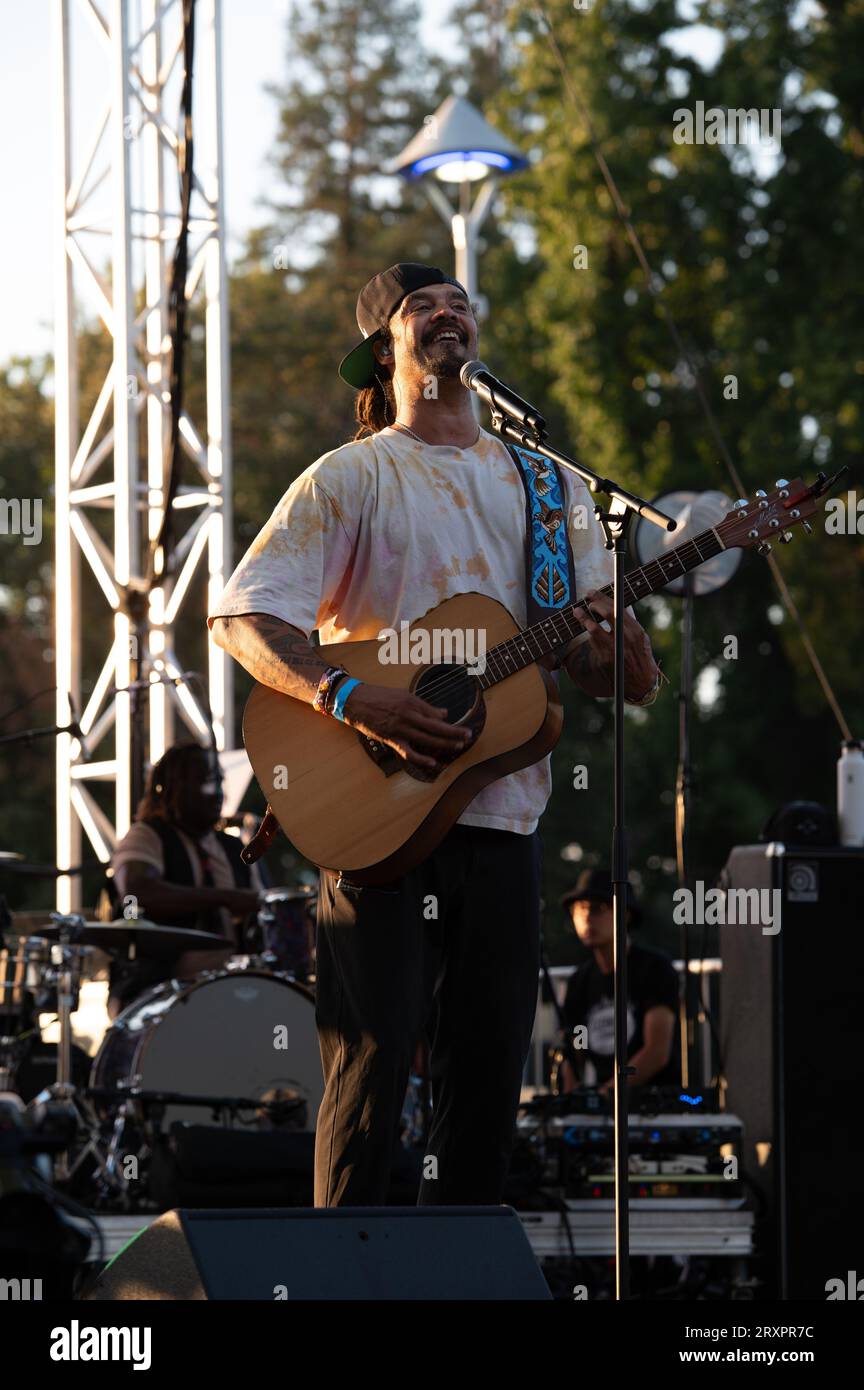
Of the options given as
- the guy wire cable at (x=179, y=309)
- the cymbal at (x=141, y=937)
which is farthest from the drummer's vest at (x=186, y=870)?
the guy wire cable at (x=179, y=309)

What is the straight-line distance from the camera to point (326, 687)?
3.31 m

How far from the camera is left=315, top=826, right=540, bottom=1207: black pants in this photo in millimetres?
3184

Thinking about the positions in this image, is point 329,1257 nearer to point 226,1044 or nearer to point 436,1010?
point 436,1010

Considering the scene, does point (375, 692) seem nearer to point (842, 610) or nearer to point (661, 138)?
point (842, 610)

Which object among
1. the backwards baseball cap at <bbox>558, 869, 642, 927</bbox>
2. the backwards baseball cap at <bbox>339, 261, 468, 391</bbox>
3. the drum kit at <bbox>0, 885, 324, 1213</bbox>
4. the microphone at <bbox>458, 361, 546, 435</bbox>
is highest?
the backwards baseball cap at <bbox>339, 261, 468, 391</bbox>

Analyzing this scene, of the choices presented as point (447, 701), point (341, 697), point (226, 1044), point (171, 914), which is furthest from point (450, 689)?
point (171, 914)

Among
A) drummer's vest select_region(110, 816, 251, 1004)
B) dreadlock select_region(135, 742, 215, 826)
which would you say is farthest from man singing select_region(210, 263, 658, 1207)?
dreadlock select_region(135, 742, 215, 826)

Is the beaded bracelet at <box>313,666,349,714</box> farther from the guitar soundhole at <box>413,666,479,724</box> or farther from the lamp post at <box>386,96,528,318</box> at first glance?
the lamp post at <box>386,96,528,318</box>

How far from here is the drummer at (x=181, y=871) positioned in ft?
22.5

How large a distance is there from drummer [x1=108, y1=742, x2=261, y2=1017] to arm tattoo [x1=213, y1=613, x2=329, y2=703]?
3.35m

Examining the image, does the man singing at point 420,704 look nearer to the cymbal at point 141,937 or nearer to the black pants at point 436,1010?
→ the black pants at point 436,1010

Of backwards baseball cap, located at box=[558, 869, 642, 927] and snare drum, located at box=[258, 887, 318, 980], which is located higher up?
backwards baseball cap, located at box=[558, 869, 642, 927]

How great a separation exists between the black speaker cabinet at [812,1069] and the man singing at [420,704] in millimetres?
1823
